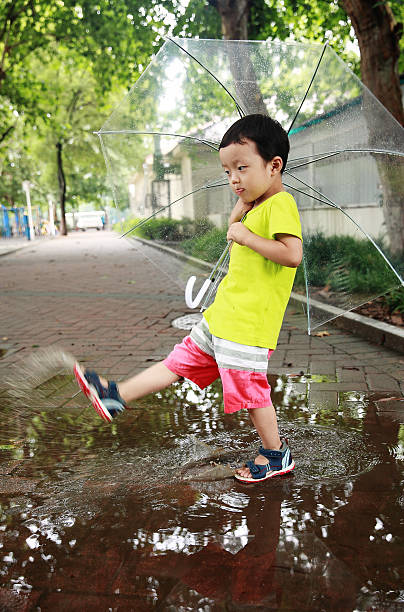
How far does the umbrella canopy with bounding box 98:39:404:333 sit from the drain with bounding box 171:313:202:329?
9.03 feet

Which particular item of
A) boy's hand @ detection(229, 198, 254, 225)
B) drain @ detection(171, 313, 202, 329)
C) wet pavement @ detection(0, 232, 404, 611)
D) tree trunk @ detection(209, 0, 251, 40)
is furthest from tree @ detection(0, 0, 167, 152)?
boy's hand @ detection(229, 198, 254, 225)

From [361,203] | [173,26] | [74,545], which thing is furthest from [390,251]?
[173,26]

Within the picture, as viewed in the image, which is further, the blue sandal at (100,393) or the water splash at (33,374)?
the water splash at (33,374)

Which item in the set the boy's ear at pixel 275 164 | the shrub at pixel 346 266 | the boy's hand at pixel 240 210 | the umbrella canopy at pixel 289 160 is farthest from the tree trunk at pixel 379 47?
the boy's ear at pixel 275 164

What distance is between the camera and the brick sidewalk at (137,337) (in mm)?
4359

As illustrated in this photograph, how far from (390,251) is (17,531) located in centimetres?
254

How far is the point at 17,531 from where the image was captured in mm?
2314

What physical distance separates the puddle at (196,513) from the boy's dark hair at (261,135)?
1.45 metres

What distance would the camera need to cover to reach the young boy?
245 cm

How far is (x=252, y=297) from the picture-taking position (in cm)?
254

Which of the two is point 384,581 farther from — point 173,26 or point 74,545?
point 173,26

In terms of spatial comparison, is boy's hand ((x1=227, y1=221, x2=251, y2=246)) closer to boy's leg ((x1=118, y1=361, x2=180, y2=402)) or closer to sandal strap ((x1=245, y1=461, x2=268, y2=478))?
boy's leg ((x1=118, y1=361, x2=180, y2=402))

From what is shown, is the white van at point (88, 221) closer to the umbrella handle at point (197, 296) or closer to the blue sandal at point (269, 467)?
the umbrella handle at point (197, 296)

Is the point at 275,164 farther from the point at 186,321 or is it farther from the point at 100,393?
the point at 186,321
